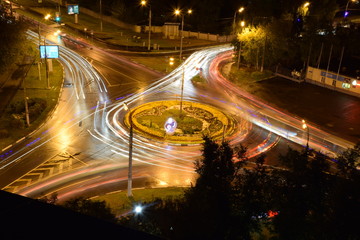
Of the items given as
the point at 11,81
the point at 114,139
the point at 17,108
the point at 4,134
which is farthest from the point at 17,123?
the point at 11,81

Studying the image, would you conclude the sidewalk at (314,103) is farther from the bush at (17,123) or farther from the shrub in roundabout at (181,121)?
the bush at (17,123)

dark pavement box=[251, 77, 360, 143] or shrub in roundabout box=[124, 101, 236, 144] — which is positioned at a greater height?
dark pavement box=[251, 77, 360, 143]

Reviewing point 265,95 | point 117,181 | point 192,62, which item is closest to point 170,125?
point 117,181

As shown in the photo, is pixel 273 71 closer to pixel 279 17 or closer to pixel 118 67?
pixel 279 17

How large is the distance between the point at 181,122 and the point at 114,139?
737 cm

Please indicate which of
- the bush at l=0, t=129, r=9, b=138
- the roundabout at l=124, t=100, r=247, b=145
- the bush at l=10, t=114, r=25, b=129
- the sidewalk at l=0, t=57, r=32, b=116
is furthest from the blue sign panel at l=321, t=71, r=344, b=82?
the bush at l=0, t=129, r=9, b=138

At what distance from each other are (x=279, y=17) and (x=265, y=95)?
85.6ft

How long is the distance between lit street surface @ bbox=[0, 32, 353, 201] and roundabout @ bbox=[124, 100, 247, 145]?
0.97 m

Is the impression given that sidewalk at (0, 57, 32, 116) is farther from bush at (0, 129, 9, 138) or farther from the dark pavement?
the dark pavement

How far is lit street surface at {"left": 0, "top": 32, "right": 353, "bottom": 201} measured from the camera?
87.5ft

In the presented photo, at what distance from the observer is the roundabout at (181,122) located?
3422cm

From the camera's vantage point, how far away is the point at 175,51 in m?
69.1

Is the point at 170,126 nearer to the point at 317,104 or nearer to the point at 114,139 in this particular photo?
the point at 114,139

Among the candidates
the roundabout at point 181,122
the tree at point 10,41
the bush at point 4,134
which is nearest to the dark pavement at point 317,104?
the roundabout at point 181,122
